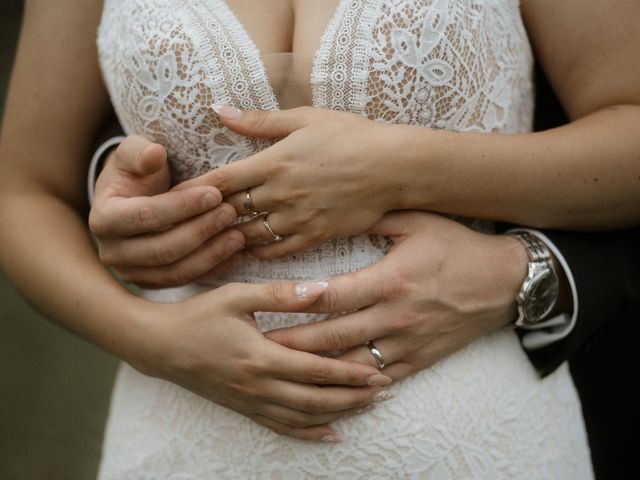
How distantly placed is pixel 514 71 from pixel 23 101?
810 millimetres

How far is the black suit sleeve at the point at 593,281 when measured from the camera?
2.80 ft

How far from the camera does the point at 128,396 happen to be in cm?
96

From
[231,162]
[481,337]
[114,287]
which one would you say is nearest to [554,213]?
[481,337]

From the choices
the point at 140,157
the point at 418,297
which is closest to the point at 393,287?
the point at 418,297

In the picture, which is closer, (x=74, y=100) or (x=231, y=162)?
(x=231, y=162)

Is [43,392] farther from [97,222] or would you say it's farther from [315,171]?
[315,171]

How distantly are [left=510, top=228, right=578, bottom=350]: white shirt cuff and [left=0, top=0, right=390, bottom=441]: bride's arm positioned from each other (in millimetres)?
270

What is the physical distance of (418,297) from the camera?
781 millimetres

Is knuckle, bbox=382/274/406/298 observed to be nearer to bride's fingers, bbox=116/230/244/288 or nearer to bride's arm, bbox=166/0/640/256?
bride's arm, bbox=166/0/640/256

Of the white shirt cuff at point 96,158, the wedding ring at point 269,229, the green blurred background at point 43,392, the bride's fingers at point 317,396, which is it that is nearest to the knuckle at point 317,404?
the bride's fingers at point 317,396

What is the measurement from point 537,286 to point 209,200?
1.56ft

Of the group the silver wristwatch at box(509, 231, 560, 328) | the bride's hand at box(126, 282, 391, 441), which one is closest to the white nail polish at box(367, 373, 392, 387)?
the bride's hand at box(126, 282, 391, 441)

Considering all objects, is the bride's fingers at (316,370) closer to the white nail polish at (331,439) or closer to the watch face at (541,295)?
the white nail polish at (331,439)

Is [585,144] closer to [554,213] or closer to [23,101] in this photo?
[554,213]
